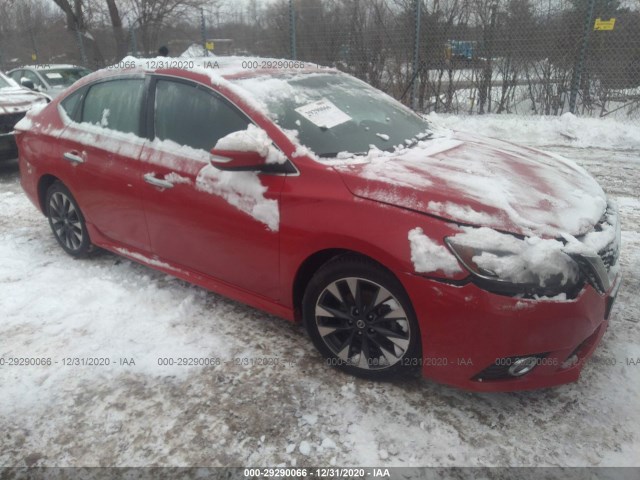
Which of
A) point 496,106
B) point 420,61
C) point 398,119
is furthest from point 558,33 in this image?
point 398,119

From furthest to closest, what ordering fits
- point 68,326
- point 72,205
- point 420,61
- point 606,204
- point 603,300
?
point 420,61
point 72,205
point 68,326
point 606,204
point 603,300

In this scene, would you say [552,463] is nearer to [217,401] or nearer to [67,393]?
[217,401]

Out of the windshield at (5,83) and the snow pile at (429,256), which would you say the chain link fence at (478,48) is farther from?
the snow pile at (429,256)

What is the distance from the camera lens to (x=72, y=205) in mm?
3977

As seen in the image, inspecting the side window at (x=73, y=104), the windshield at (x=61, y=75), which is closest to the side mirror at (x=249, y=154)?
the side window at (x=73, y=104)

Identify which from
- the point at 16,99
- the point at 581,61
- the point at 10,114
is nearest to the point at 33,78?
the point at 16,99

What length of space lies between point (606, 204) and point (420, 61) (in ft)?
25.4

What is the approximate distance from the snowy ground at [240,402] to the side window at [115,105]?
1.23 meters

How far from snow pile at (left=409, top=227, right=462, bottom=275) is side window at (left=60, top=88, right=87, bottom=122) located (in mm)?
3096

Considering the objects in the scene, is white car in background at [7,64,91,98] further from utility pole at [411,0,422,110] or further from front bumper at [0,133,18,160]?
utility pole at [411,0,422,110]

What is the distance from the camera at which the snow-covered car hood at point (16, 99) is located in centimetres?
674

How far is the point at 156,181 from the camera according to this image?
10.2 ft

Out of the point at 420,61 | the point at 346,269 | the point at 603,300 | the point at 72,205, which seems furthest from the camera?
the point at 420,61

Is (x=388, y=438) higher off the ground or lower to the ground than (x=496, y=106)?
lower
